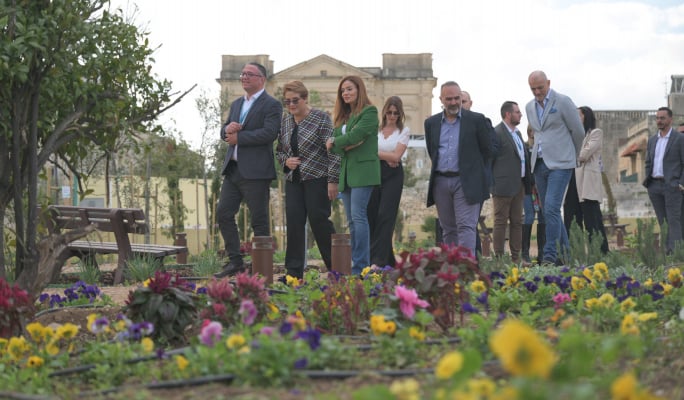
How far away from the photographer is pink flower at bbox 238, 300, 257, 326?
427 centimetres

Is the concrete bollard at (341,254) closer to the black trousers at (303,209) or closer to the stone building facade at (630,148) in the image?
the black trousers at (303,209)

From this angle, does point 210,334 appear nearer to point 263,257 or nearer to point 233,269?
point 263,257

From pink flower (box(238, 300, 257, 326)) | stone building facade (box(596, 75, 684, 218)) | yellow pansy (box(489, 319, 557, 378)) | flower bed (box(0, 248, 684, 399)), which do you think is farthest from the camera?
stone building facade (box(596, 75, 684, 218))

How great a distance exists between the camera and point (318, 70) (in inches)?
2958

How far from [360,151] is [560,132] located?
2.18m

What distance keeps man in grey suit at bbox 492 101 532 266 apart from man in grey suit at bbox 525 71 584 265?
111 centimetres

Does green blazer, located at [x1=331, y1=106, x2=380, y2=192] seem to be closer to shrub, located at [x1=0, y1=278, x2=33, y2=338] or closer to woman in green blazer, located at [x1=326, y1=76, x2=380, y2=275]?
woman in green blazer, located at [x1=326, y1=76, x2=380, y2=275]

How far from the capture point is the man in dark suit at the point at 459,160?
802cm

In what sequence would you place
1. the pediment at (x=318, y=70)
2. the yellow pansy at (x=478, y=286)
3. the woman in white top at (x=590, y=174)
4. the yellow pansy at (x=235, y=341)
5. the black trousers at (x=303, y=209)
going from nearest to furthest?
the yellow pansy at (x=235, y=341) → the yellow pansy at (x=478, y=286) → the black trousers at (x=303, y=209) → the woman in white top at (x=590, y=174) → the pediment at (x=318, y=70)

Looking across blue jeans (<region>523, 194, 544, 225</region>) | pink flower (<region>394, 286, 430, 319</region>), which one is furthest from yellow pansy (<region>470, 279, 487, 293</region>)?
blue jeans (<region>523, 194, 544, 225</region>)

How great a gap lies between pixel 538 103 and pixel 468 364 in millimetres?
7251

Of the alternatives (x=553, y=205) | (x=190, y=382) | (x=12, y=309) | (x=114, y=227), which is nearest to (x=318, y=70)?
(x=114, y=227)

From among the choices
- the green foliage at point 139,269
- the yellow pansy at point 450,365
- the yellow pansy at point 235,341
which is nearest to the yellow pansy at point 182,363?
the yellow pansy at point 235,341

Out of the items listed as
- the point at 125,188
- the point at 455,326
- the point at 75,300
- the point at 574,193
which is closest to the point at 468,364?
the point at 455,326
